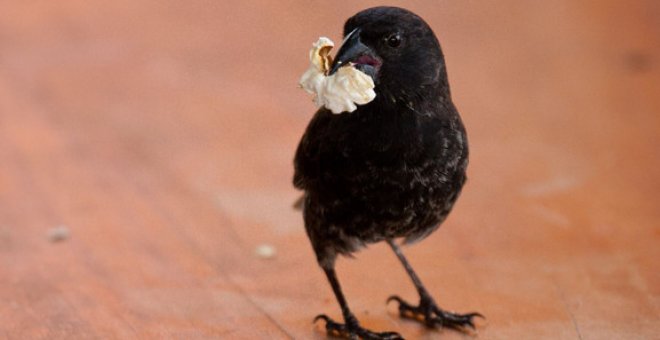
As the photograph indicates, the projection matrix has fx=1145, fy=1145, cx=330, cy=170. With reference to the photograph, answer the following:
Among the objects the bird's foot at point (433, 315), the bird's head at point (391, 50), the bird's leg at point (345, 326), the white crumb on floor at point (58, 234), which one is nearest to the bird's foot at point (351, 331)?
the bird's leg at point (345, 326)

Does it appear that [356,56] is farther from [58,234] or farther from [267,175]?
[267,175]

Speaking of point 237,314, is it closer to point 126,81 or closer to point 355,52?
point 355,52

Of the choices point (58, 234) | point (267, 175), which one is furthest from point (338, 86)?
point (267, 175)

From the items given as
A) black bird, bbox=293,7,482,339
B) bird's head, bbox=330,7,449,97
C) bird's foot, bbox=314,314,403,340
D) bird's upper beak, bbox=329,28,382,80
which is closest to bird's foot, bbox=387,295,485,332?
bird's foot, bbox=314,314,403,340

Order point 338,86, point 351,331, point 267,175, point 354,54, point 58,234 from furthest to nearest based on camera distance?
1. point 267,175
2. point 58,234
3. point 351,331
4. point 354,54
5. point 338,86

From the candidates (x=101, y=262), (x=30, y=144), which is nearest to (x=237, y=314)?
(x=101, y=262)
